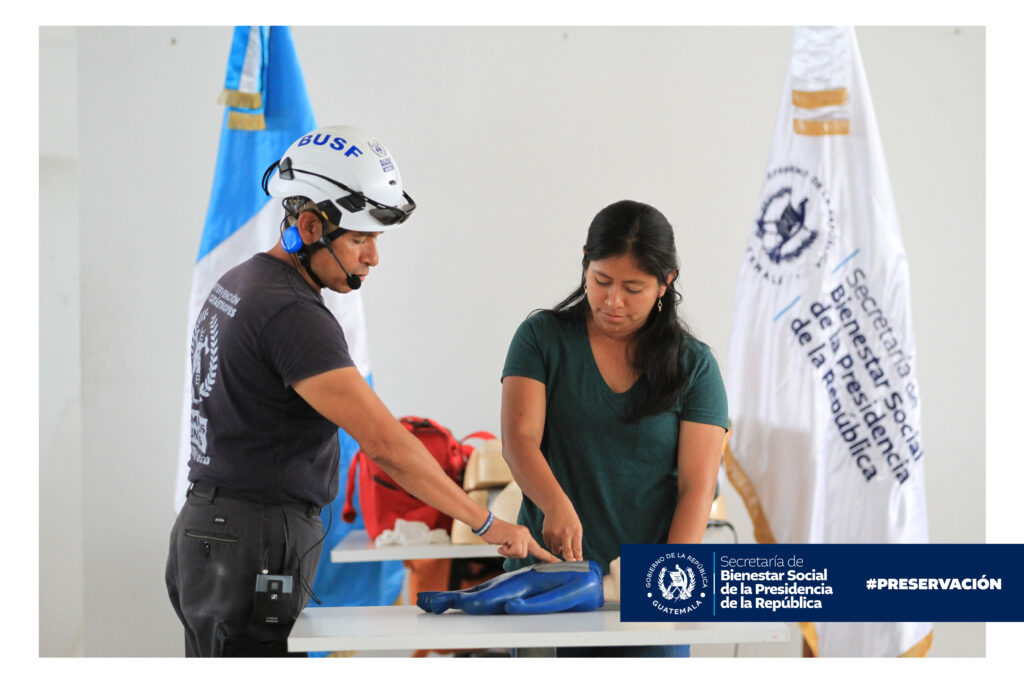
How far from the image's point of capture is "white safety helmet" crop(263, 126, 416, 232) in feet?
5.39

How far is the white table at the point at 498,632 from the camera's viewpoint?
4.48 ft

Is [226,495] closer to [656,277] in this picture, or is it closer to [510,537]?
[510,537]

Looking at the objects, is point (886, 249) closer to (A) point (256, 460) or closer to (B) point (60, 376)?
(A) point (256, 460)

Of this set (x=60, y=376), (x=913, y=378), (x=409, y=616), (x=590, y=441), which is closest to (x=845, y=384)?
(x=913, y=378)

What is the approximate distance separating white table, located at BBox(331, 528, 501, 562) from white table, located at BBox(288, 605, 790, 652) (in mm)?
938

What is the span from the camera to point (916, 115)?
2.43m

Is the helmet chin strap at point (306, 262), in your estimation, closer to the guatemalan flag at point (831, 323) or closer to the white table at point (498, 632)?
the white table at point (498, 632)

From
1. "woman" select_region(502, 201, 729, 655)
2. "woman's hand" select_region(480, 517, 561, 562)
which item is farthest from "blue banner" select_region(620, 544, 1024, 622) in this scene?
"woman's hand" select_region(480, 517, 561, 562)

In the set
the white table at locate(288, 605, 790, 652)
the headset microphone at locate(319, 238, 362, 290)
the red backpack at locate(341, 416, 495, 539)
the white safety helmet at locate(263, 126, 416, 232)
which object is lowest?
the white table at locate(288, 605, 790, 652)

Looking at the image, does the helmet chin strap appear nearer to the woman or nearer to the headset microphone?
the headset microphone

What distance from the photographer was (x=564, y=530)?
170 centimetres

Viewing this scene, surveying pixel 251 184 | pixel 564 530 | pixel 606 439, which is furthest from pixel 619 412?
pixel 251 184

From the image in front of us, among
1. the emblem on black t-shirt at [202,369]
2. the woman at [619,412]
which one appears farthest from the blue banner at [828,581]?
the emblem on black t-shirt at [202,369]

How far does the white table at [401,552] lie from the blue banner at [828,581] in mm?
852
